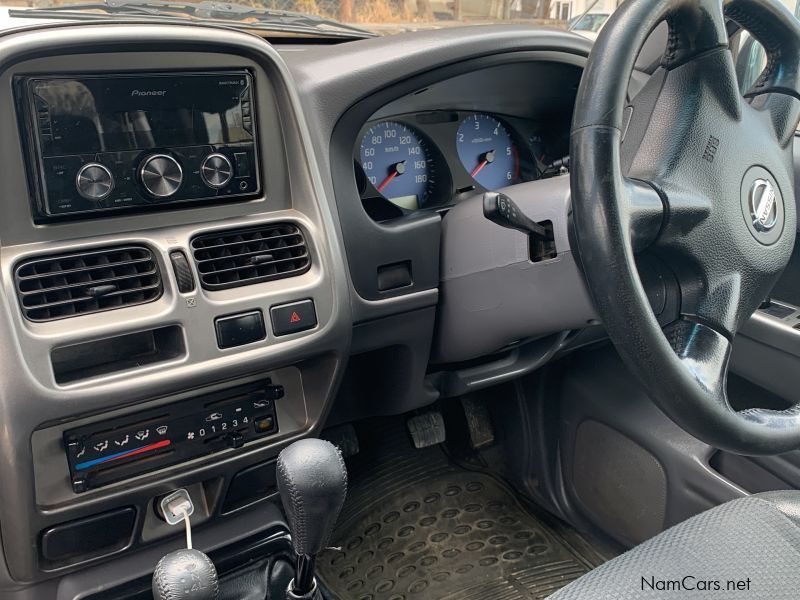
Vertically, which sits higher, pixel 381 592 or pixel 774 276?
pixel 774 276

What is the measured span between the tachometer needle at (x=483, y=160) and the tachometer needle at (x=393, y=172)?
0.19 meters

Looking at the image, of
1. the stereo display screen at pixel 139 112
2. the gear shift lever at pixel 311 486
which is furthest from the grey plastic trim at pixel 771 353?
the stereo display screen at pixel 139 112

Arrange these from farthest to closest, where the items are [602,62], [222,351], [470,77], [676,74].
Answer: [470,77], [222,351], [676,74], [602,62]

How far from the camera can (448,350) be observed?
155 centimetres

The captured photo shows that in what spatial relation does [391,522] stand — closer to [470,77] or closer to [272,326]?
[272,326]

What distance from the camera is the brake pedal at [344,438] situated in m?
1.82

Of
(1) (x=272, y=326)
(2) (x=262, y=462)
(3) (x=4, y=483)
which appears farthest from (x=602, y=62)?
(3) (x=4, y=483)

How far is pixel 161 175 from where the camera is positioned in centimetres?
115

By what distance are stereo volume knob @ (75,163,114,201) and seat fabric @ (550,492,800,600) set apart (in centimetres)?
85

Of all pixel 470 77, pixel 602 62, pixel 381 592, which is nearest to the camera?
pixel 602 62

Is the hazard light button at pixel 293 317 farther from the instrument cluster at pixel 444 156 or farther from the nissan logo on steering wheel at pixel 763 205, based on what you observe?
the nissan logo on steering wheel at pixel 763 205

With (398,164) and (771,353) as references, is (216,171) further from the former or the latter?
(771,353)

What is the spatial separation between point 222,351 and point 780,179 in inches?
34.6

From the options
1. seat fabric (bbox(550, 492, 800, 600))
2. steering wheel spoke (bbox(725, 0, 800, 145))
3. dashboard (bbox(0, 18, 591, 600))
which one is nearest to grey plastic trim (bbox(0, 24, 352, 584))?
dashboard (bbox(0, 18, 591, 600))
